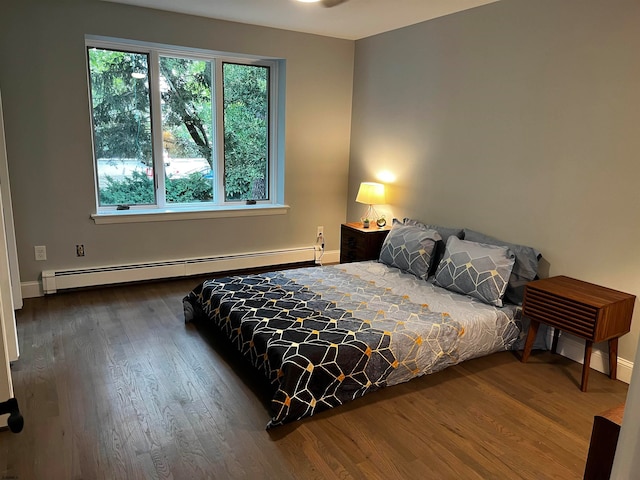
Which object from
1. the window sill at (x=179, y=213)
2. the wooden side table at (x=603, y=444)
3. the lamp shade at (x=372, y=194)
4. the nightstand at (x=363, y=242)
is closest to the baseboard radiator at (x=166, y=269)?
the window sill at (x=179, y=213)

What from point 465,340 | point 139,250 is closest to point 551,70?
point 465,340

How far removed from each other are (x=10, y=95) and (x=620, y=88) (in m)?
4.32

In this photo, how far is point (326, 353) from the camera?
2.42 metres

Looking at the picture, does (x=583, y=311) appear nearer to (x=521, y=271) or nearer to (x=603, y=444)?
(x=521, y=271)

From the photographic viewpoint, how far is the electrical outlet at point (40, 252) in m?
3.93

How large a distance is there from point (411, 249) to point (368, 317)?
3.58 feet

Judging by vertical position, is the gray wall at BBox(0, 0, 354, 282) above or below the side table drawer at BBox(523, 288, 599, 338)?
above

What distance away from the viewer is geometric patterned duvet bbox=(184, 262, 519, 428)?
2.39 m

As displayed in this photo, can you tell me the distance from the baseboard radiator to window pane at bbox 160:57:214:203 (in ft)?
2.22

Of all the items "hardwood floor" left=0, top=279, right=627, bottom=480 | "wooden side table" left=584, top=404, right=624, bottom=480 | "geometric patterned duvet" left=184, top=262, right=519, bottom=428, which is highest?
"wooden side table" left=584, top=404, right=624, bottom=480

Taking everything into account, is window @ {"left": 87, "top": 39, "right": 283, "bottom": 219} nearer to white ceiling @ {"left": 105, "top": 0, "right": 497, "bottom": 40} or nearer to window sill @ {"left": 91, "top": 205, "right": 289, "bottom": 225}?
window sill @ {"left": 91, "top": 205, "right": 289, "bottom": 225}

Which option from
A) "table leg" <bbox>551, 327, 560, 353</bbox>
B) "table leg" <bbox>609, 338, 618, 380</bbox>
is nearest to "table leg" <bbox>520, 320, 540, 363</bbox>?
"table leg" <bbox>551, 327, 560, 353</bbox>

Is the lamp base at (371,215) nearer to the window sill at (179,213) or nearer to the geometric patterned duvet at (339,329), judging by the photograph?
the window sill at (179,213)

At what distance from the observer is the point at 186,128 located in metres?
4.65
